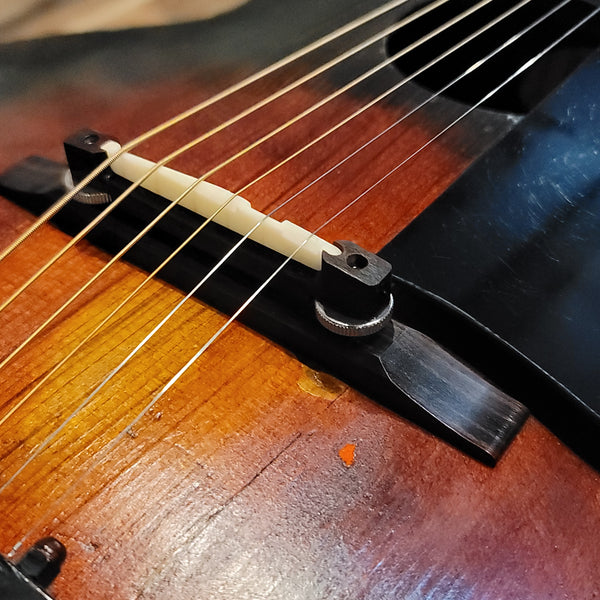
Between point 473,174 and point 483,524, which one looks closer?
point 483,524

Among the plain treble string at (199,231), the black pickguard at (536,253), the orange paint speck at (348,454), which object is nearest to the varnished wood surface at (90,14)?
the plain treble string at (199,231)

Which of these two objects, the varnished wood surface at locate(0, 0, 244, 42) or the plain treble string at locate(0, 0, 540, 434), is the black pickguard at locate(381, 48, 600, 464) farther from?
the varnished wood surface at locate(0, 0, 244, 42)

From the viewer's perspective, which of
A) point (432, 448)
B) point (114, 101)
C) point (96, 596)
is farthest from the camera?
point (114, 101)

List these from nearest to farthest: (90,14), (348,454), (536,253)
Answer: (348,454), (536,253), (90,14)

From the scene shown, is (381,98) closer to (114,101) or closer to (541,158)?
(541,158)

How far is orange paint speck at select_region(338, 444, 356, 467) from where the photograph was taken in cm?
58

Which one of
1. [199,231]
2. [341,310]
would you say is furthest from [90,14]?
[341,310]

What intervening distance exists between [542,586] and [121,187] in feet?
1.69

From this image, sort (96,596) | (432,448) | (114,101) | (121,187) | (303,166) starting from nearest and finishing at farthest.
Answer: (96,596), (432,448), (121,187), (303,166), (114,101)

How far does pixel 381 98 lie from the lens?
910mm

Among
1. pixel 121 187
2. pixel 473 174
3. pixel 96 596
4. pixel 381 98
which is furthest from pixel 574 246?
pixel 96 596

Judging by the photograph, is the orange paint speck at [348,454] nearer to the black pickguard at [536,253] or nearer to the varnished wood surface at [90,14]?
the black pickguard at [536,253]

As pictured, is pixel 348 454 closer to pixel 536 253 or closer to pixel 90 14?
pixel 536 253

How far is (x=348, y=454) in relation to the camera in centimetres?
59
